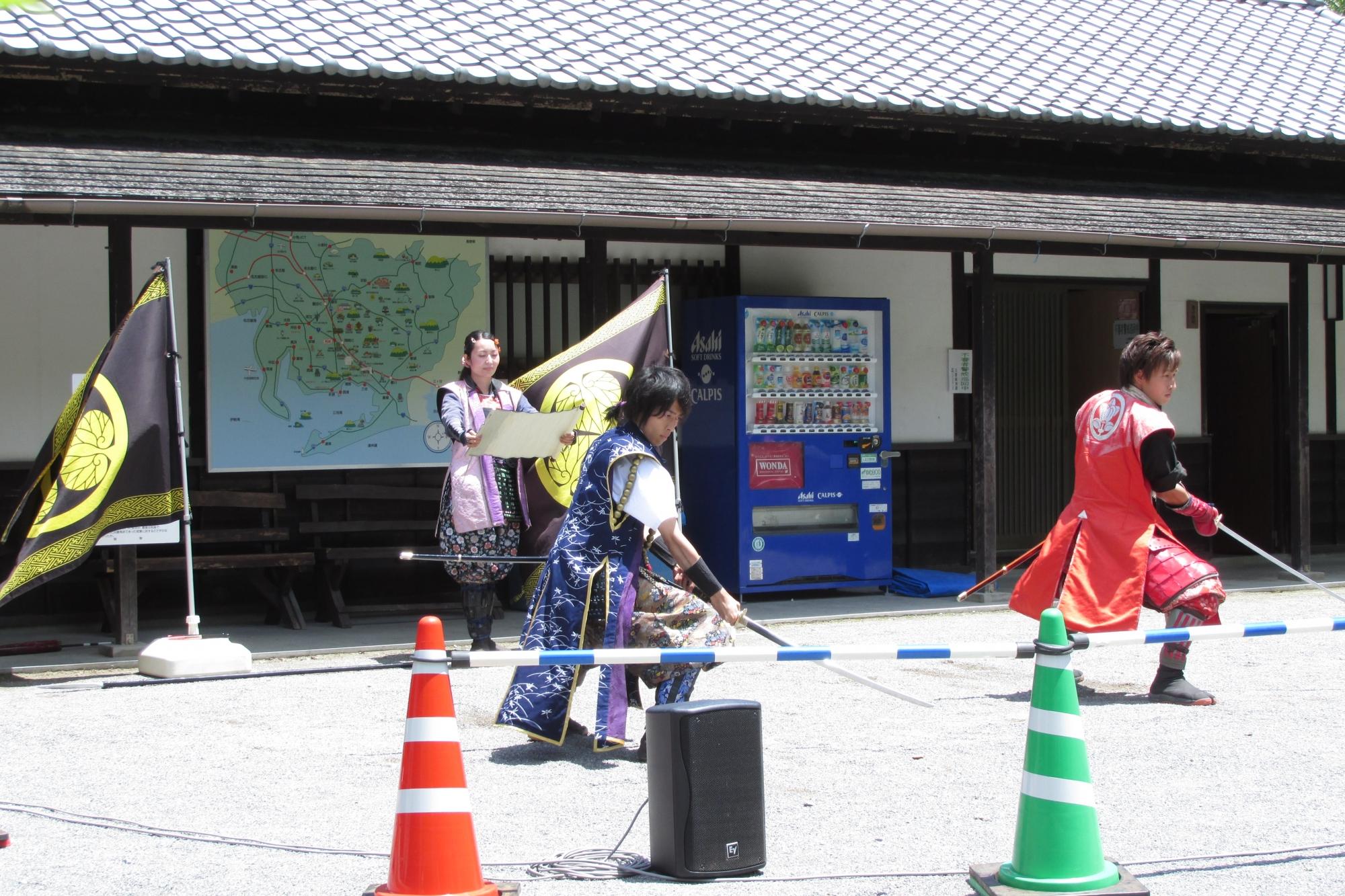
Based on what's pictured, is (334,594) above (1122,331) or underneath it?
underneath

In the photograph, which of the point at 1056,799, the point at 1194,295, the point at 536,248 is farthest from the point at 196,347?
the point at 1194,295

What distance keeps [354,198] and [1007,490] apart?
7.10 metres

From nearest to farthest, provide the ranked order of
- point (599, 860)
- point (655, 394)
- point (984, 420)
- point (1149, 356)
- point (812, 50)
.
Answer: point (599, 860)
point (655, 394)
point (1149, 356)
point (984, 420)
point (812, 50)

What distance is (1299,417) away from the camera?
11.0 meters

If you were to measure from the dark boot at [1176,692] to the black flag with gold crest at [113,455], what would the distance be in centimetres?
510

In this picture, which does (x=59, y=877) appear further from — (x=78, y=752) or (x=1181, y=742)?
(x=1181, y=742)

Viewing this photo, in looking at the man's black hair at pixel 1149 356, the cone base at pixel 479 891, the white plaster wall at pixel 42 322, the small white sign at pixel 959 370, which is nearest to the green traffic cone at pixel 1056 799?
the cone base at pixel 479 891

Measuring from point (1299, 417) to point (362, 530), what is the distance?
7018 mm

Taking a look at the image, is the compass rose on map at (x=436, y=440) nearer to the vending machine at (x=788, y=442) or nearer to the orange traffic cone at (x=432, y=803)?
the vending machine at (x=788, y=442)

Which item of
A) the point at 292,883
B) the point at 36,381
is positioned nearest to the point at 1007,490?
the point at 36,381

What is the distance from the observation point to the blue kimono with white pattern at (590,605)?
556cm

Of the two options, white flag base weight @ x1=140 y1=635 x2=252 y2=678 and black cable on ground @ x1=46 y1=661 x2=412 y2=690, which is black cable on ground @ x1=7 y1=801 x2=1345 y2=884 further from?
white flag base weight @ x1=140 y1=635 x2=252 y2=678

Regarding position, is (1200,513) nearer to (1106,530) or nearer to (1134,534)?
(1134,534)

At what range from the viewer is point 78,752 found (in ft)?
19.4
